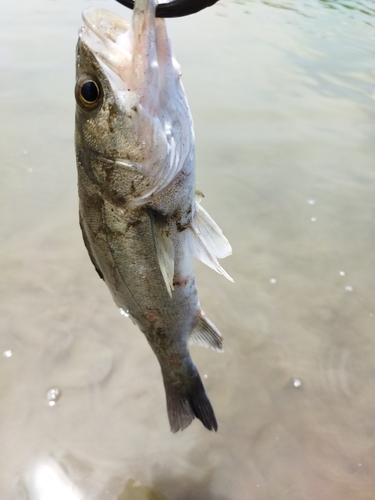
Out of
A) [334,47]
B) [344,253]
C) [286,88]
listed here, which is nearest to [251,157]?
[344,253]

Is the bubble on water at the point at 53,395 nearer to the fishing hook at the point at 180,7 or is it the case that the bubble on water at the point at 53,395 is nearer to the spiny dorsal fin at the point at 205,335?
the spiny dorsal fin at the point at 205,335

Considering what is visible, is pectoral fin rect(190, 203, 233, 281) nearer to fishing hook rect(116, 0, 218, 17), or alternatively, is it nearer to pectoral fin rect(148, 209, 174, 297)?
pectoral fin rect(148, 209, 174, 297)

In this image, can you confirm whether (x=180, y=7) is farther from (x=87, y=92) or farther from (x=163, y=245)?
(x=163, y=245)

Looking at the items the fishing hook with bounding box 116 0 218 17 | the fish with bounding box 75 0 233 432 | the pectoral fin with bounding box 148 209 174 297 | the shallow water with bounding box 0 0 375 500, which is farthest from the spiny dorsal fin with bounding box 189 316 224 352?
the fishing hook with bounding box 116 0 218 17

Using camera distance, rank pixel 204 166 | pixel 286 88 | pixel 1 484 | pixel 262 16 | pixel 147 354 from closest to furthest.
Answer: pixel 1 484
pixel 147 354
pixel 204 166
pixel 286 88
pixel 262 16

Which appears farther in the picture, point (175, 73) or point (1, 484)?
point (1, 484)

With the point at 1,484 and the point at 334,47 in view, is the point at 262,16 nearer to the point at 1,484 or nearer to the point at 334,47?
the point at 334,47

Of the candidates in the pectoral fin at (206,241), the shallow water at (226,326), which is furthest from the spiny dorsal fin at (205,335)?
the shallow water at (226,326)
